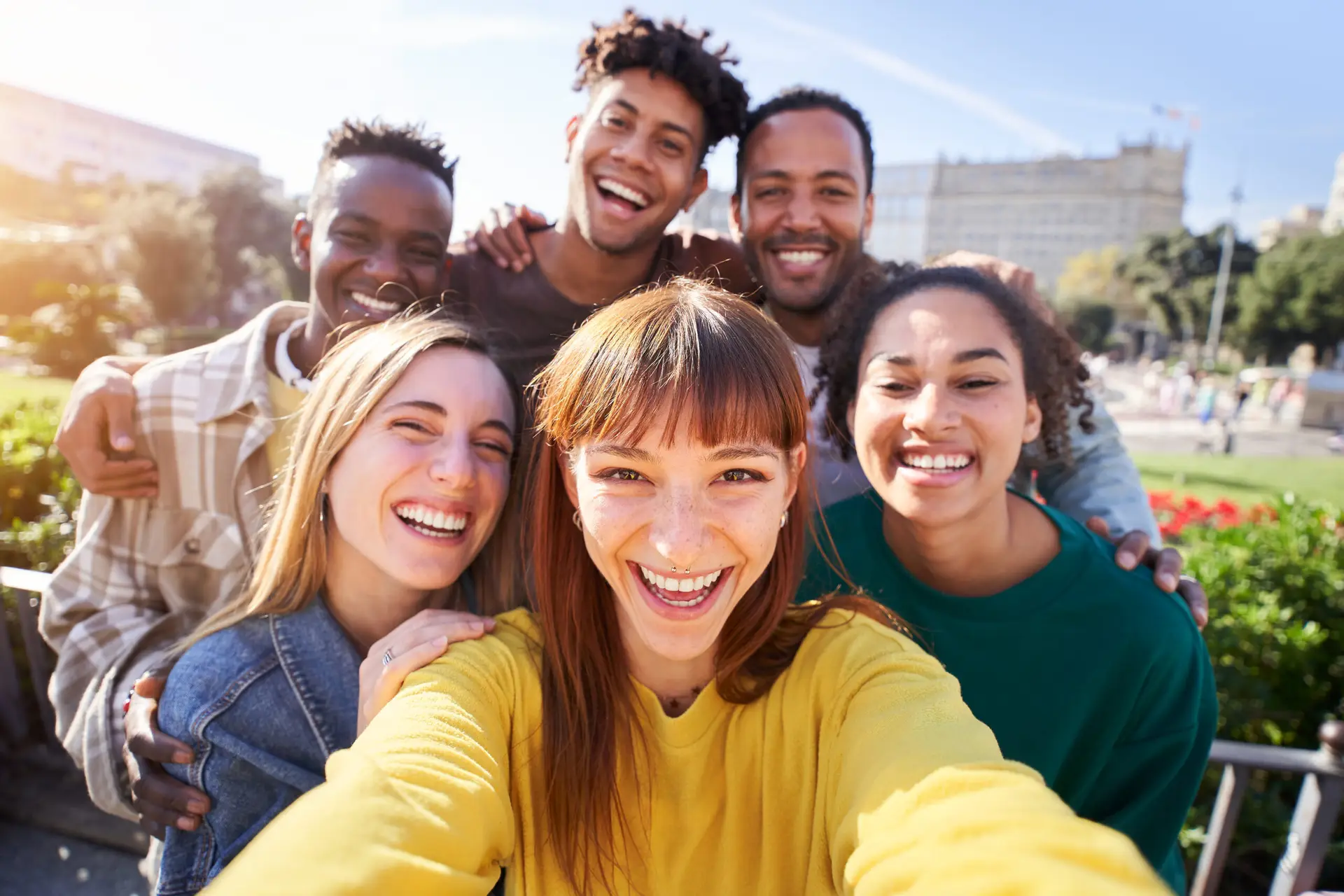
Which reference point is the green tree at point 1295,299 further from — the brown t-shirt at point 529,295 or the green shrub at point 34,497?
the green shrub at point 34,497

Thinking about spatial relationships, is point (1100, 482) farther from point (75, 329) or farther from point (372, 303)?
point (75, 329)

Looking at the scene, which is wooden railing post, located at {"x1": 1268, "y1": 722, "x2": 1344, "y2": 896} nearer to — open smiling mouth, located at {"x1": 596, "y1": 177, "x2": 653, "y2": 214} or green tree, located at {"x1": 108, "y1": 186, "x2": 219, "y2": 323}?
open smiling mouth, located at {"x1": 596, "y1": 177, "x2": 653, "y2": 214}

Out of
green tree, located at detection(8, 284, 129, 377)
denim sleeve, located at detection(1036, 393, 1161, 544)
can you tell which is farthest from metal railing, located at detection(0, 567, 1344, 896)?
green tree, located at detection(8, 284, 129, 377)

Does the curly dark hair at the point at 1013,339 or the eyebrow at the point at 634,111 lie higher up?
the eyebrow at the point at 634,111

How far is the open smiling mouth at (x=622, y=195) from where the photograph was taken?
125 inches

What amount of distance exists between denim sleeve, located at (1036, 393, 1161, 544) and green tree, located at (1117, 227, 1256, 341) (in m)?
52.2

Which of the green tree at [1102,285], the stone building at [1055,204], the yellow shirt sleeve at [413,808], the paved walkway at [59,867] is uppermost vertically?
the stone building at [1055,204]

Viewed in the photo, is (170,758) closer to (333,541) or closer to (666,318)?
(333,541)

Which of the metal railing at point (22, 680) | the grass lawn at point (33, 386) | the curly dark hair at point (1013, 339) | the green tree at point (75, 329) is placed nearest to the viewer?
the curly dark hair at point (1013, 339)

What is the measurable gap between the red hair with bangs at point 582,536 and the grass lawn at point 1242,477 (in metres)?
11.0

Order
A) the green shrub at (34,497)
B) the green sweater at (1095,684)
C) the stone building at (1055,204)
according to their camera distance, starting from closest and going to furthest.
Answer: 1. the green sweater at (1095,684)
2. the green shrub at (34,497)
3. the stone building at (1055,204)

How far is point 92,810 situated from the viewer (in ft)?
11.2

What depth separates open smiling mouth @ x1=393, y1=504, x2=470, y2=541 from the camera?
77.4 inches

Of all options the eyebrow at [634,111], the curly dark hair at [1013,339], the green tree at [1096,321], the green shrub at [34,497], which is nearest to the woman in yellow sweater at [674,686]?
the curly dark hair at [1013,339]
